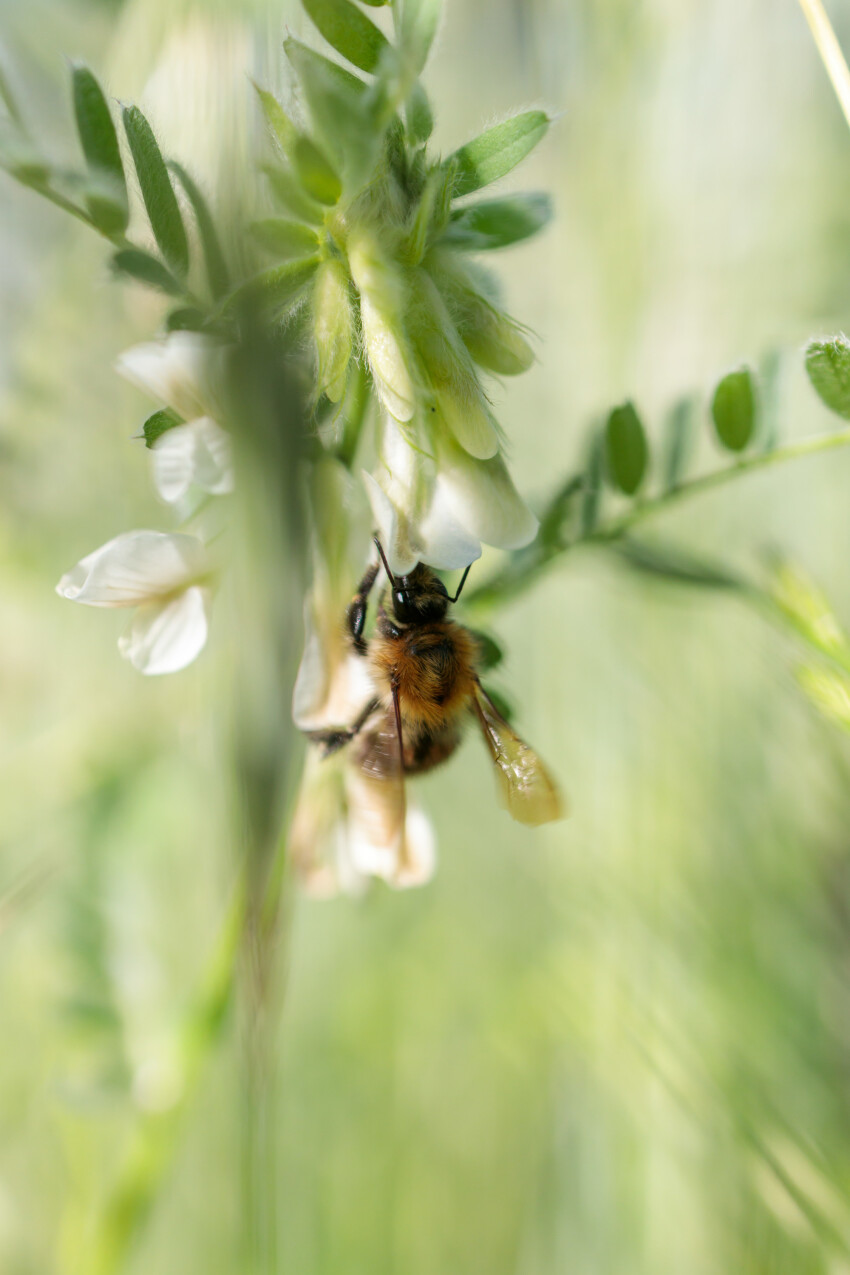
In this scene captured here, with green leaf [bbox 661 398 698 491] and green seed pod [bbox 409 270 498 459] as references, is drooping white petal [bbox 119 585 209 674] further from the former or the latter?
green leaf [bbox 661 398 698 491]

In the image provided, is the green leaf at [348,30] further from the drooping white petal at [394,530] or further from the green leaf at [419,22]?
the drooping white petal at [394,530]

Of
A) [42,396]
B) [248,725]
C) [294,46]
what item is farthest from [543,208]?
[42,396]

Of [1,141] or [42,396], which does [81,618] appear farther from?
[1,141]

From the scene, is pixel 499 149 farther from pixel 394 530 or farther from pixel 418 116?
A: pixel 394 530

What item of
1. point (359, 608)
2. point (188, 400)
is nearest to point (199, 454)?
point (188, 400)

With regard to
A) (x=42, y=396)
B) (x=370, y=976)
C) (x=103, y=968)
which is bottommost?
(x=370, y=976)

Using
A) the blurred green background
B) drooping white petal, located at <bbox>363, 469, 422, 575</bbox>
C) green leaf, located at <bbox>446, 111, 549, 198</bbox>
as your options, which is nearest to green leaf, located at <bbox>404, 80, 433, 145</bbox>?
green leaf, located at <bbox>446, 111, 549, 198</bbox>
